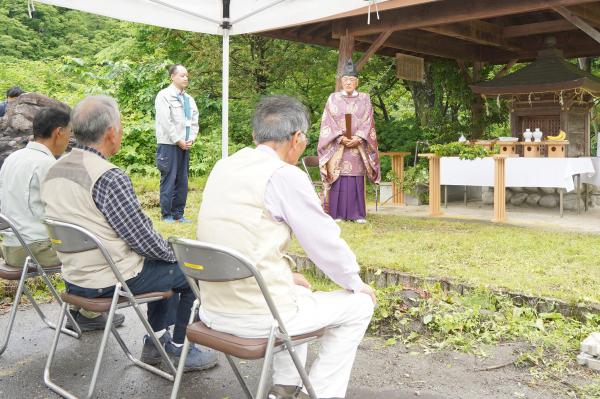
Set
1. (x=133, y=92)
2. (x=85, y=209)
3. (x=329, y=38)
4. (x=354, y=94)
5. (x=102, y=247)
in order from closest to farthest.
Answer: (x=102, y=247) → (x=85, y=209) → (x=354, y=94) → (x=329, y=38) → (x=133, y=92)

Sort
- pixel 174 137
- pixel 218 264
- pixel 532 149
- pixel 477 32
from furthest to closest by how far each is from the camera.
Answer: pixel 477 32
pixel 532 149
pixel 174 137
pixel 218 264

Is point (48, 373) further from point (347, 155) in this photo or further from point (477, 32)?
point (477, 32)

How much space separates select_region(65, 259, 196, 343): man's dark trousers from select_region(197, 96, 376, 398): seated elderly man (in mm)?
601

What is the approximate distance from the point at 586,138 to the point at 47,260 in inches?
332

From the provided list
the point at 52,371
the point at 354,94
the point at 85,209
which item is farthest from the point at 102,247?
the point at 354,94

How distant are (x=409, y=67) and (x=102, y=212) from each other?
8007 mm

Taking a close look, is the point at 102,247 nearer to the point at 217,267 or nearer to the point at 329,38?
the point at 217,267

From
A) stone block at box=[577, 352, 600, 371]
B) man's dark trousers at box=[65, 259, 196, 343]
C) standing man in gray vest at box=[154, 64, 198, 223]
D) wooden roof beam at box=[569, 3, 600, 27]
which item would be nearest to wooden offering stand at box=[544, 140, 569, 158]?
wooden roof beam at box=[569, 3, 600, 27]

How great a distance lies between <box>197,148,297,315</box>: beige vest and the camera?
2.10m

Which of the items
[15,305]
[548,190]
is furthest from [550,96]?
[15,305]

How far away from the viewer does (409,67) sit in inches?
388

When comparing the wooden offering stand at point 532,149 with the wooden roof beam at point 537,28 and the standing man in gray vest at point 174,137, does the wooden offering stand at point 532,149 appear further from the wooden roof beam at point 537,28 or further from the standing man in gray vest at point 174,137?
the standing man in gray vest at point 174,137

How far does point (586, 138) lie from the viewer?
930 centimetres

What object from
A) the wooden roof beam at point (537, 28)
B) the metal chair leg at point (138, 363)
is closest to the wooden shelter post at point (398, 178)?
the wooden roof beam at point (537, 28)
